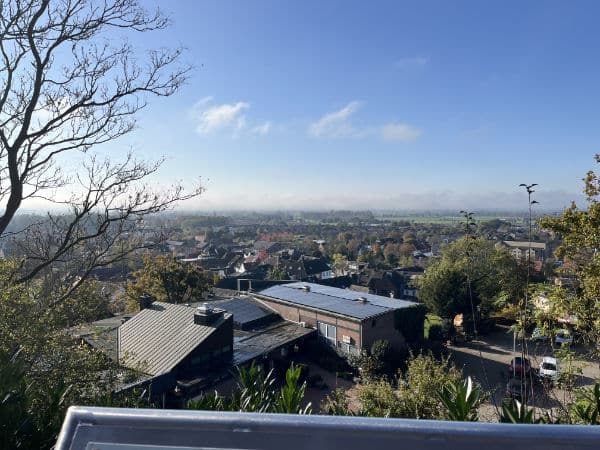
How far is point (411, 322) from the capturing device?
21.1m

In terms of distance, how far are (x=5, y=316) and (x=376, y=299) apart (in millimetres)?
18956

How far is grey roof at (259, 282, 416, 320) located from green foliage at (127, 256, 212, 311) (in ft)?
18.8

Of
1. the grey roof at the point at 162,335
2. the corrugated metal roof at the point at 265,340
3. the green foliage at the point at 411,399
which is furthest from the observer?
the corrugated metal roof at the point at 265,340

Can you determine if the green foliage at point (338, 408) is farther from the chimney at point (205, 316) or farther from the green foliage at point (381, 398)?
the chimney at point (205, 316)

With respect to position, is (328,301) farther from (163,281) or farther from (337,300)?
(163,281)

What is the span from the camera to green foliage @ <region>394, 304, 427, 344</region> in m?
20.6

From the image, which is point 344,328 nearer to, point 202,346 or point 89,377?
point 202,346

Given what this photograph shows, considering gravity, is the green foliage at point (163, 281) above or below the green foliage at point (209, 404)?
below

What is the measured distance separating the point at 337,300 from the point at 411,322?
4.29 metres

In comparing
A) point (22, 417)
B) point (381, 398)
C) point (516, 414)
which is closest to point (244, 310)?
point (381, 398)

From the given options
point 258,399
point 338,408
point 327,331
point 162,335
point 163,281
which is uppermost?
point 258,399

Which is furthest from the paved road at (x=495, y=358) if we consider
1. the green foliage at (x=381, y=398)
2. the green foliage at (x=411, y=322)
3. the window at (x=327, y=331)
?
the green foliage at (x=381, y=398)

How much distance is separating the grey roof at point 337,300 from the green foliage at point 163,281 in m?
5.75

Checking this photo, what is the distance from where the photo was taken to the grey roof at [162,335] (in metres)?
13.9
